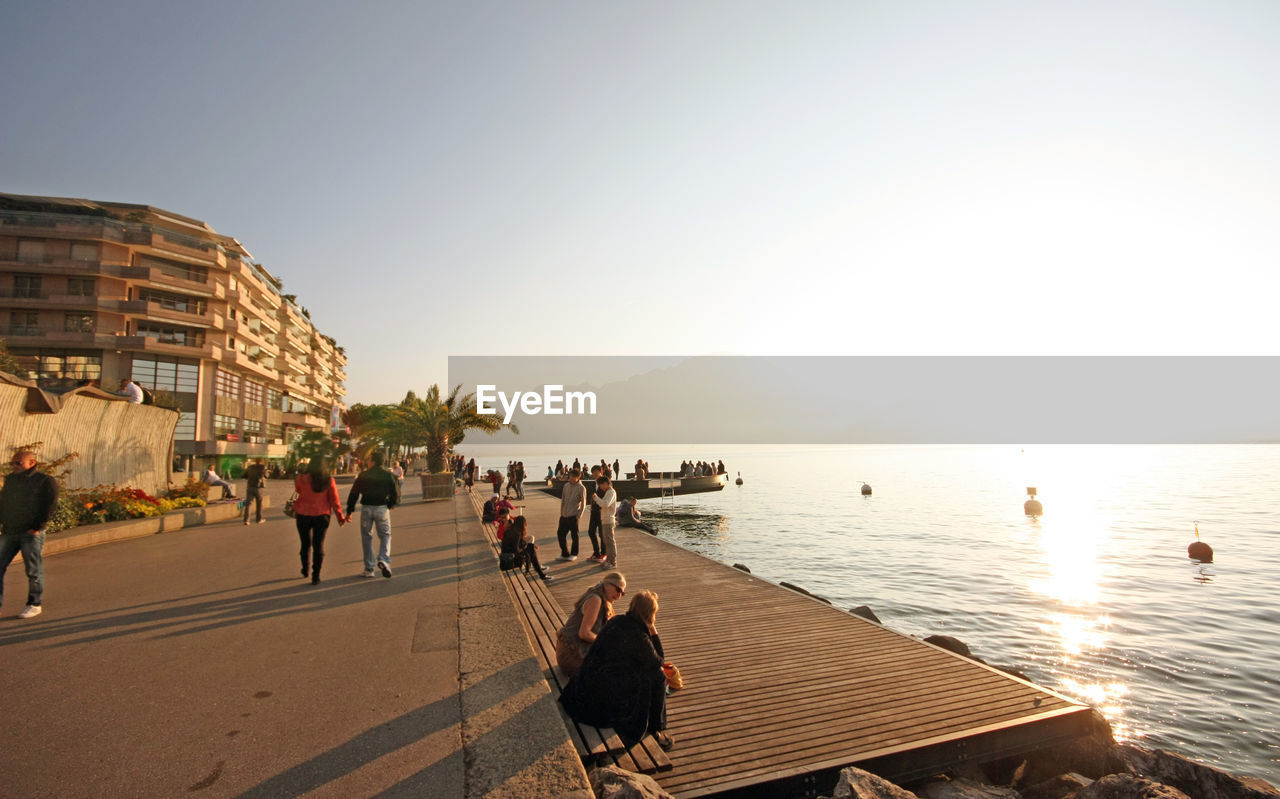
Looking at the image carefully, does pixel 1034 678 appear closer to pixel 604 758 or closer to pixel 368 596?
pixel 604 758

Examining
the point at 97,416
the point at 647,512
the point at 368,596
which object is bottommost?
the point at 647,512

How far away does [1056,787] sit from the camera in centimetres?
527

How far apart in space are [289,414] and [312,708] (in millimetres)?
70548

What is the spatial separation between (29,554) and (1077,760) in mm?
10638

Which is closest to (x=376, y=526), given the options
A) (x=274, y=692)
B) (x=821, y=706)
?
(x=274, y=692)

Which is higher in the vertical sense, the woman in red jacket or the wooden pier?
the woman in red jacket

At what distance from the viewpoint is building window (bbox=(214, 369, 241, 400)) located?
1838 inches

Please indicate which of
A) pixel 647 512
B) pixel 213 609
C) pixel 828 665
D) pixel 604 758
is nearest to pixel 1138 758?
pixel 828 665

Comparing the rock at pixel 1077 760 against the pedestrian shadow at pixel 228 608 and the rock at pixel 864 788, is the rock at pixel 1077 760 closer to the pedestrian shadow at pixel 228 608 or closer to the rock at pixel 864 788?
the rock at pixel 864 788

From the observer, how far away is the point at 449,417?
1427 inches

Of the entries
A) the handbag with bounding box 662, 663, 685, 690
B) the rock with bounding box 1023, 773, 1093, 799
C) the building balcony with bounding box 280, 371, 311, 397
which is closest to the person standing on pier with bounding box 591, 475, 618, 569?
the handbag with bounding box 662, 663, 685, 690

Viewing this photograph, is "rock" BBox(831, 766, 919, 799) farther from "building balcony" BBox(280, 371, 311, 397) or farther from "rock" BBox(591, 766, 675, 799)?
"building balcony" BBox(280, 371, 311, 397)

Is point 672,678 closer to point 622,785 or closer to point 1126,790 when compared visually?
point 622,785

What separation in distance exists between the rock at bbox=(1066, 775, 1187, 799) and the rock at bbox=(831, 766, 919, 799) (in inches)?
64.4
